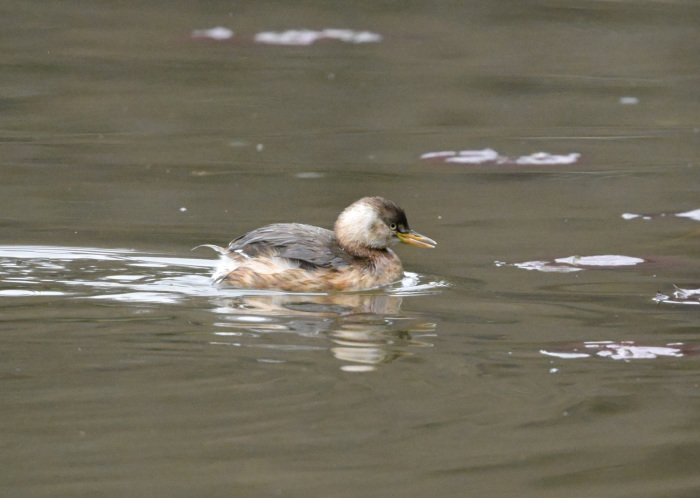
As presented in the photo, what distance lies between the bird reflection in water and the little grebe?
0.53ft

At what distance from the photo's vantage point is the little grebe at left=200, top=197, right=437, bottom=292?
763 cm

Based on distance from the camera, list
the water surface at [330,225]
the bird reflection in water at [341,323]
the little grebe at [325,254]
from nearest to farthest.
→ the water surface at [330,225] < the bird reflection in water at [341,323] < the little grebe at [325,254]

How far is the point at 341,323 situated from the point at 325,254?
45.4 inches

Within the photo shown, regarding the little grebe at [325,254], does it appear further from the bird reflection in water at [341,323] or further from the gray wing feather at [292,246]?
the bird reflection in water at [341,323]

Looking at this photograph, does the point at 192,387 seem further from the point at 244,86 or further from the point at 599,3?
the point at 599,3

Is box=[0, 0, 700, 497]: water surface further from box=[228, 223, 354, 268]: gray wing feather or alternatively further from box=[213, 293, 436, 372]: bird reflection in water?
box=[228, 223, 354, 268]: gray wing feather

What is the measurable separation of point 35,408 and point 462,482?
1.75m

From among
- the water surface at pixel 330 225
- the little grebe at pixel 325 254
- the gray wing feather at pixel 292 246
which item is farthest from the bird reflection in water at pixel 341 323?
the gray wing feather at pixel 292 246

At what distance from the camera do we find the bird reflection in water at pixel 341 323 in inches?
235

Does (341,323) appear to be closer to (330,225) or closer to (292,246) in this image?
(292,246)

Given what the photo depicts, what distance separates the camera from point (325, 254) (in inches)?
305

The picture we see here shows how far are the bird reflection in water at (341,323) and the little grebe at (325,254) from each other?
0.16 metres

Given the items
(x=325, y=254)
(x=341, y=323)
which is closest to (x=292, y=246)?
(x=325, y=254)

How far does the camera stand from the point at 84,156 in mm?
10906
